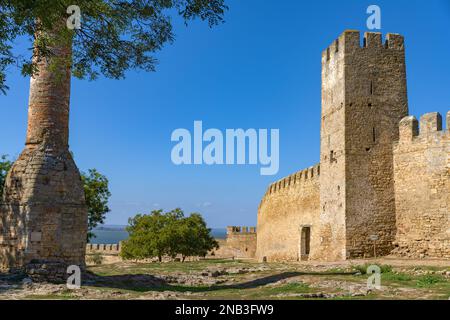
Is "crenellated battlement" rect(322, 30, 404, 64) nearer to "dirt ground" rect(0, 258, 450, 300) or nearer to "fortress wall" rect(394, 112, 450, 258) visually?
"fortress wall" rect(394, 112, 450, 258)

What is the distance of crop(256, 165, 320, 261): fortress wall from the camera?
2641cm

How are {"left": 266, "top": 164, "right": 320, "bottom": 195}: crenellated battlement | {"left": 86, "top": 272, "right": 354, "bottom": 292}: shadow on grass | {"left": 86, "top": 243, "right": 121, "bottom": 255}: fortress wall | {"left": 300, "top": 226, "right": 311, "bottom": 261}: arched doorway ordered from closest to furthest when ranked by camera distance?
{"left": 86, "top": 272, "right": 354, "bottom": 292}: shadow on grass < {"left": 266, "top": 164, "right": 320, "bottom": 195}: crenellated battlement < {"left": 300, "top": 226, "right": 311, "bottom": 261}: arched doorway < {"left": 86, "top": 243, "right": 121, "bottom": 255}: fortress wall

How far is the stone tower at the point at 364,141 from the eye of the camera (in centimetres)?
2081

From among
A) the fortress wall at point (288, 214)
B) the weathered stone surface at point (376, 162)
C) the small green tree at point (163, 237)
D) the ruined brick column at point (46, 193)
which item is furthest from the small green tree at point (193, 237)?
the ruined brick column at point (46, 193)

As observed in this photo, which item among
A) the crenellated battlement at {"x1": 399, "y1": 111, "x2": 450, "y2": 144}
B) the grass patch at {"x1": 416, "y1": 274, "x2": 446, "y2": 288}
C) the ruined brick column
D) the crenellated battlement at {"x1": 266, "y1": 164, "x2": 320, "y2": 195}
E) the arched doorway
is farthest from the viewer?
the arched doorway

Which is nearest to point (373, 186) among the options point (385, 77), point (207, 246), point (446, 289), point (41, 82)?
point (385, 77)

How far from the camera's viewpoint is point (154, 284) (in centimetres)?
1497

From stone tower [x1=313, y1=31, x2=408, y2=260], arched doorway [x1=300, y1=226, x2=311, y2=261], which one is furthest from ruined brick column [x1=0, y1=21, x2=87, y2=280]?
arched doorway [x1=300, y1=226, x2=311, y2=261]

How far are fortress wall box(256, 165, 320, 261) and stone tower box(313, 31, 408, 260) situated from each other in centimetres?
350

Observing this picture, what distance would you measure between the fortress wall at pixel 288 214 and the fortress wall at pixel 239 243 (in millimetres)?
6122

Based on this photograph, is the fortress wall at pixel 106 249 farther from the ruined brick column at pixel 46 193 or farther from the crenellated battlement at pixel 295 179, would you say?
the ruined brick column at pixel 46 193

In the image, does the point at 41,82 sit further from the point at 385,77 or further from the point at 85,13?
the point at 385,77

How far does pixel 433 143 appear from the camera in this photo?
1966cm
